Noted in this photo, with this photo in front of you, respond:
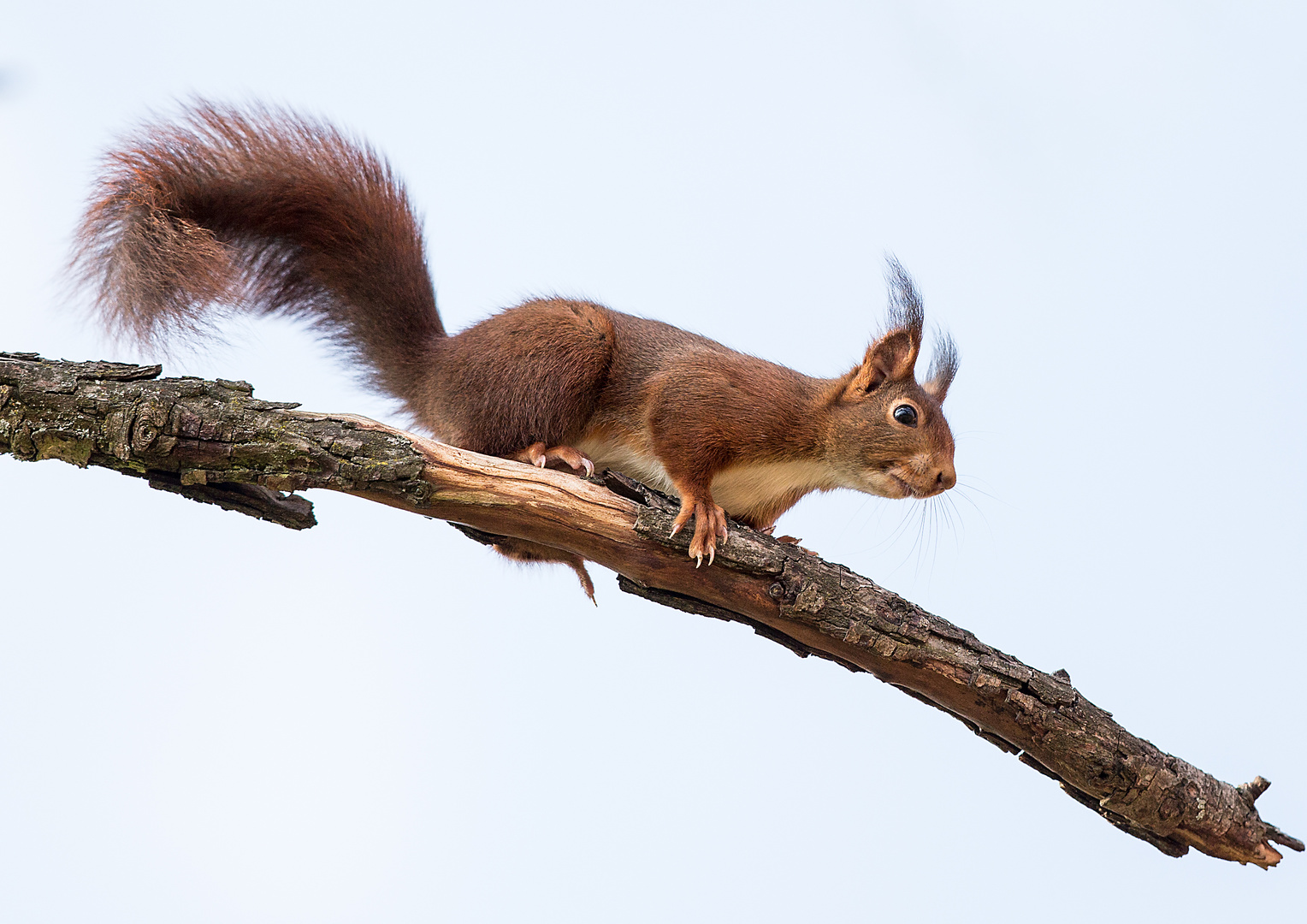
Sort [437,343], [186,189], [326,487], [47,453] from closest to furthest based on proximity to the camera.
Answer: [47,453] < [326,487] < [186,189] < [437,343]

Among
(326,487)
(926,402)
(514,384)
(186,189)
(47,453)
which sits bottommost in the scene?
(47,453)

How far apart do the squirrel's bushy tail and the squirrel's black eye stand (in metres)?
0.98

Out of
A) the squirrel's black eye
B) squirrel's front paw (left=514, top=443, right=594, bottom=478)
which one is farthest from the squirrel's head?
squirrel's front paw (left=514, top=443, right=594, bottom=478)

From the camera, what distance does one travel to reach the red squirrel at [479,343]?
187 cm

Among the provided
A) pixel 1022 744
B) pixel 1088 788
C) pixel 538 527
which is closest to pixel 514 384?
pixel 538 527

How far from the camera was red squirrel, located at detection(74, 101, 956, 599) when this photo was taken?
6.12 feet

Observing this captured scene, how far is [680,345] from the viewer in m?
2.19

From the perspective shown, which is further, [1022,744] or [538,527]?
[1022,744]

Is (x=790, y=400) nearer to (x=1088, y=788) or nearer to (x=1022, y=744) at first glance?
(x=1022, y=744)

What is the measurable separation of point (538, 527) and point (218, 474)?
519 mm

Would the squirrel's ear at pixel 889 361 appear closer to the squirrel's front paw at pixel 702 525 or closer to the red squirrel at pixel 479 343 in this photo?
the red squirrel at pixel 479 343

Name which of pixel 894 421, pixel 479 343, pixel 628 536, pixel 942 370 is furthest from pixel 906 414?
pixel 479 343

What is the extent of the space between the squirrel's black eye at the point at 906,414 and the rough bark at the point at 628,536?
13.5 inches

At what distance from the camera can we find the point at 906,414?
2.12 m
